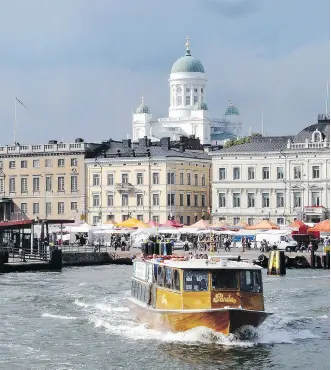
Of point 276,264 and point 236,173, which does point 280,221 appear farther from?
point 276,264

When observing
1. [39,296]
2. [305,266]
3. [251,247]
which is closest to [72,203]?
[251,247]

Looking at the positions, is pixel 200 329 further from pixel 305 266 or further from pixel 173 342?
pixel 305 266

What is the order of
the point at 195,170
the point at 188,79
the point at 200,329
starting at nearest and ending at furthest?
1. the point at 200,329
2. the point at 195,170
3. the point at 188,79

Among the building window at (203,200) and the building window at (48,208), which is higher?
the building window at (203,200)

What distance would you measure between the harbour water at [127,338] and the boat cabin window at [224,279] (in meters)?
1.41

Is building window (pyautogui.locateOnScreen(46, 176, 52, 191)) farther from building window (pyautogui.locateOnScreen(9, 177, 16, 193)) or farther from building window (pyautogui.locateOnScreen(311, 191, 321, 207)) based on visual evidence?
building window (pyautogui.locateOnScreen(311, 191, 321, 207))

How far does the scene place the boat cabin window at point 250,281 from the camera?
37906 millimetres

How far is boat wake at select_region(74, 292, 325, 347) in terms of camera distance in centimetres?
3775

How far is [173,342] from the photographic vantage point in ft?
125

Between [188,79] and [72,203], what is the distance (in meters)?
60.2

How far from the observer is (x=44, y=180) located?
4621 inches

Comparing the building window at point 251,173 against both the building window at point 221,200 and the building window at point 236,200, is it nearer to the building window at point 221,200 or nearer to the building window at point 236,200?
the building window at point 236,200

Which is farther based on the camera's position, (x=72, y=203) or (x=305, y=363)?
(x=72, y=203)

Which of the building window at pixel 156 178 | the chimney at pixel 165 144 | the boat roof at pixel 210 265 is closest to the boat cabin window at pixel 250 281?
the boat roof at pixel 210 265
